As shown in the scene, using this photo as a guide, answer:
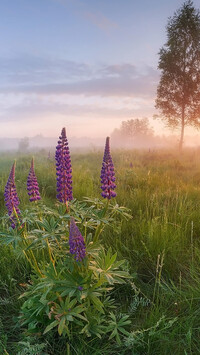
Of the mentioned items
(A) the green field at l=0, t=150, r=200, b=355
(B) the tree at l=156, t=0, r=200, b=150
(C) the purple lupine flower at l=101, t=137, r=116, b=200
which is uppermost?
(B) the tree at l=156, t=0, r=200, b=150

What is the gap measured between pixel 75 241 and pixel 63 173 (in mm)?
772

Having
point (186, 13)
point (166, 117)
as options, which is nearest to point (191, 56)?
point (186, 13)

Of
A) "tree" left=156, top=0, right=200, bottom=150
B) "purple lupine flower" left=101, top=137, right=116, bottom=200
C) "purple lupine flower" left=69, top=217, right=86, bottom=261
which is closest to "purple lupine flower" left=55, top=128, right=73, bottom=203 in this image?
"purple lupine flower" left=101, top=137, right=116, bottom=200

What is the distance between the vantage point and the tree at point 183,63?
2248cm

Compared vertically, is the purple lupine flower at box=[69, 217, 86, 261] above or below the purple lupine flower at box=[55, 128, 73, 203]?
below

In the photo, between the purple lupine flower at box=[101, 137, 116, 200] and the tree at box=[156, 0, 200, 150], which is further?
the tree at box=[156, 0, 200, 150]

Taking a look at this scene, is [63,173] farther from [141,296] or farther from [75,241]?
[141,296]

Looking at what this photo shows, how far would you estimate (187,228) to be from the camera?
14.0ft

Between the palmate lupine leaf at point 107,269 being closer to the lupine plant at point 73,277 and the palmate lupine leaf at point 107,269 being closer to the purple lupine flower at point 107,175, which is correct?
the lupine plant at point 73,277

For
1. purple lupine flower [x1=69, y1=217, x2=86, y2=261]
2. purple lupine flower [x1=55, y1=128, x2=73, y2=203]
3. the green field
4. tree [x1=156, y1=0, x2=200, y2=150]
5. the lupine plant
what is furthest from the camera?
tree [x1=156, y1=0, x2=200, y2=150]

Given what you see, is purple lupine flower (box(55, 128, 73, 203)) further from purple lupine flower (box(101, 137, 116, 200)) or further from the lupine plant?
purple lupine flower (box(101, 137, 116, 200))

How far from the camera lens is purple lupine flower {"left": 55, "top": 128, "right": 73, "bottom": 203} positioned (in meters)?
2.68

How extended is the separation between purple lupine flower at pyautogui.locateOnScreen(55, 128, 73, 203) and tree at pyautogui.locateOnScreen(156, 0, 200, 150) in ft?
69.1

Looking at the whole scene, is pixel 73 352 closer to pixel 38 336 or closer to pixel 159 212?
pixel 38 336
